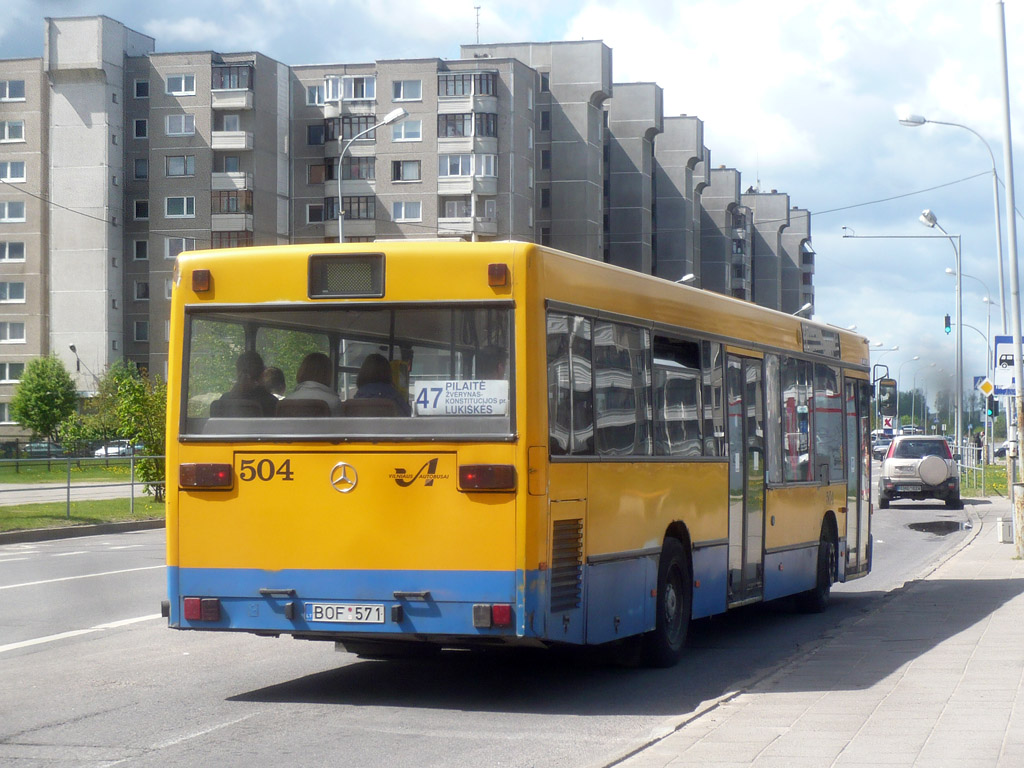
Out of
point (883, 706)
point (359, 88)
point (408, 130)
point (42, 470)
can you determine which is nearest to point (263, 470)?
point (883, 706)

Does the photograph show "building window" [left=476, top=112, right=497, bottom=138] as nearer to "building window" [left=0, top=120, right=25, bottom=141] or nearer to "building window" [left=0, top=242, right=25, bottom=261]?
"building window" [left=0, top=120, right=25, bottom=141]

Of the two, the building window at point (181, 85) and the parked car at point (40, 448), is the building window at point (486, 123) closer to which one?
the building window at point (181, 85)

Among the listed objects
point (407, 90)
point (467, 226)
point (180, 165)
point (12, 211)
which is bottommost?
point (467, 226)

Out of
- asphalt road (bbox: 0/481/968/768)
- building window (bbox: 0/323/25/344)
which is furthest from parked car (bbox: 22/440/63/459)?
asphalt road (bbox: 0/481/968/768)

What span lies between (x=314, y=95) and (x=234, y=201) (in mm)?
9133

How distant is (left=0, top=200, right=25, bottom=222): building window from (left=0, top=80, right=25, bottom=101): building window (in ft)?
19.6

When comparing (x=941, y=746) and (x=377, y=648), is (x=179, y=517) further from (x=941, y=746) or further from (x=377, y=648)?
(x=941, y=746)

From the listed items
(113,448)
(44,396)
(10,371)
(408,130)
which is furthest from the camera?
(10,371)

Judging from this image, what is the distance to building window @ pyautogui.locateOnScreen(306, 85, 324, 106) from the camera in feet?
288

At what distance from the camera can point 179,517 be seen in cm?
889

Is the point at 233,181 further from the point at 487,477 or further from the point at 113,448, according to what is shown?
the point at 487,477

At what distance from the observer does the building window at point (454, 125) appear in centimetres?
8244

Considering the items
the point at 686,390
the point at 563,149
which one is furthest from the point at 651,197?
the point at 686,390

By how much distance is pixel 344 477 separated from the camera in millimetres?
8633
